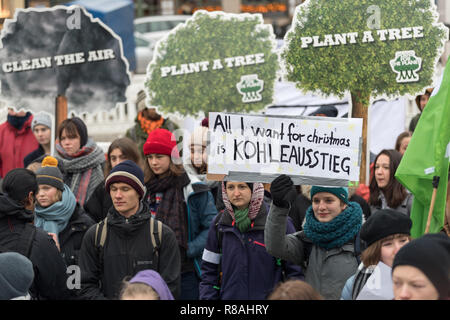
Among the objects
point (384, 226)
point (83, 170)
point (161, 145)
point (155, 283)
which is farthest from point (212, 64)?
point (155, 283)

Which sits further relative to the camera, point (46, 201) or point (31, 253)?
point (46, 201)

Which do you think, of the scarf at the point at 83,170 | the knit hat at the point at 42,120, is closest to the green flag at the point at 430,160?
the scarf at the point at 83,170

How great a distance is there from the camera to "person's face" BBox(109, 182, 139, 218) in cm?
518

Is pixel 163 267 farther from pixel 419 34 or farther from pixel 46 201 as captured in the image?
pixel 419 34

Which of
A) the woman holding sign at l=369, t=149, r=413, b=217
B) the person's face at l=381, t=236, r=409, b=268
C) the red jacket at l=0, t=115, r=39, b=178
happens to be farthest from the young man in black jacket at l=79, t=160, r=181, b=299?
the red jacket at l=0, t=115, r=39, b=178

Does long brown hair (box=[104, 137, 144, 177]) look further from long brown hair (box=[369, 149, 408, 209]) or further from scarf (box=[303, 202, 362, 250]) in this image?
scarf (box=[303, 202, 362, 250])

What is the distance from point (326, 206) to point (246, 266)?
62 cm

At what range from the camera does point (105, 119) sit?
46.7ft

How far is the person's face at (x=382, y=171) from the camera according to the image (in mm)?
6758

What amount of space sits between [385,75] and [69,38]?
3.07 metres

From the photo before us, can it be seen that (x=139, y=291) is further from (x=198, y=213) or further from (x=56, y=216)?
(x=198, y=213)

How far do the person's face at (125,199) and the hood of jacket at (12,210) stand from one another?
54 centimetres

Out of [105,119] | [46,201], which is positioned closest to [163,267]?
[46,201]
